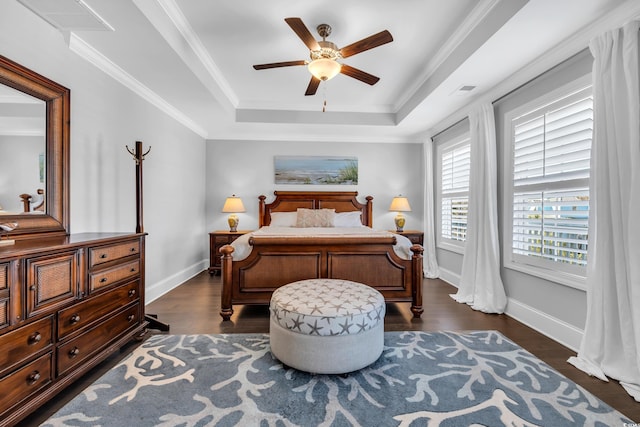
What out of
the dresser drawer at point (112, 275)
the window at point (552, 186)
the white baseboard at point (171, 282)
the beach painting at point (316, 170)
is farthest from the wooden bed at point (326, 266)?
the beach painting at point (316, 170)

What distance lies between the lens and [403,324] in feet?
8.93

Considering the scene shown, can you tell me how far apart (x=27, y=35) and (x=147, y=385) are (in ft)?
8.32

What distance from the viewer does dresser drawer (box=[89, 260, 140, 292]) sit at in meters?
1.83

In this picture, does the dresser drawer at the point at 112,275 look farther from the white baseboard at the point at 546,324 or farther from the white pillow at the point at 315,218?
the white baseboard at the point at 546,324

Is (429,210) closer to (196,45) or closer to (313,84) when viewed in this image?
(313,84)

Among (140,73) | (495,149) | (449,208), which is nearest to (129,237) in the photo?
(140,73)

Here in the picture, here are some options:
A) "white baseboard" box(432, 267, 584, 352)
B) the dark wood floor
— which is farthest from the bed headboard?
"white baseboard" box(432, 267, 584, 352)

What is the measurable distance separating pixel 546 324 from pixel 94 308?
12.2 feet

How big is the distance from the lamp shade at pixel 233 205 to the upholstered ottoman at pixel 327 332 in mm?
2992

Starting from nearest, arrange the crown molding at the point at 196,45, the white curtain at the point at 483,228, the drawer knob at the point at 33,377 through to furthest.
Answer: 1. the drawer knob at the point at 33,377
2. the crown molding at the point at 196,45
3. the white curtain at the point at 483,228

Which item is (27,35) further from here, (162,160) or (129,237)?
(162,160)

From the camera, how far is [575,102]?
230cm

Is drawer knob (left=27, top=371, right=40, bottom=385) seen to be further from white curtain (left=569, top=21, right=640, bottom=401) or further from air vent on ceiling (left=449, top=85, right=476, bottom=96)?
air vent on ceiling (left=449, top=85, right=476, bottom=96)

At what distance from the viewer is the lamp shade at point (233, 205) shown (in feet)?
15.4
